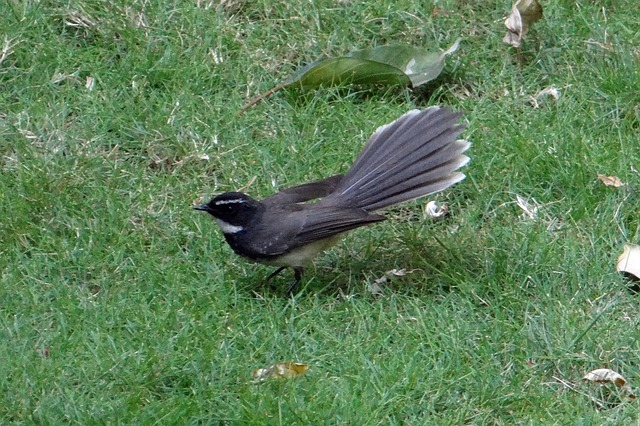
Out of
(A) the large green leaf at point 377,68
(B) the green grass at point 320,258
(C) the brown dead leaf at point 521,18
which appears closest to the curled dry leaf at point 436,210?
(B) the green grass at point 320,258

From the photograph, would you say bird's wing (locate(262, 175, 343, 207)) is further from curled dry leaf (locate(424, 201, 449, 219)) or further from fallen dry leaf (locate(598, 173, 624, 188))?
fallen dry leaf (locate(598, 173, 624, 188))

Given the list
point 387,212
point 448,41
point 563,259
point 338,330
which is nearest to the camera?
point 338,330

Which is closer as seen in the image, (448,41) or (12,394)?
(12,394)

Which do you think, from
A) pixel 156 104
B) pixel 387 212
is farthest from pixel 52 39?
pixel 387 212

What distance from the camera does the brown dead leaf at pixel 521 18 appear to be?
832 centimetres

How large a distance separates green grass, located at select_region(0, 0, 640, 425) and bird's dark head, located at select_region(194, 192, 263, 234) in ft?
1.02

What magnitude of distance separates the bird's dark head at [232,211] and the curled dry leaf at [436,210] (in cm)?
121

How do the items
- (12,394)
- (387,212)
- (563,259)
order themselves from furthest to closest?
1. (387,212)
2. (563,259)
3. (12,394)

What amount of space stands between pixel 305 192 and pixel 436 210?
0.93 metres

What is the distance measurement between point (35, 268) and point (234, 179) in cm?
153

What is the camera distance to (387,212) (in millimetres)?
7391

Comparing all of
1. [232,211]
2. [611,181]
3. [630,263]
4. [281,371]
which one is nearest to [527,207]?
[611,181]

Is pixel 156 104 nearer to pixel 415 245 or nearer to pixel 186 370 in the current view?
pixel 415 245

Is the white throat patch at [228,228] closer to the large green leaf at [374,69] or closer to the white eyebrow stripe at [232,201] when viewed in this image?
the white eyebrow stripe at [232,201]
